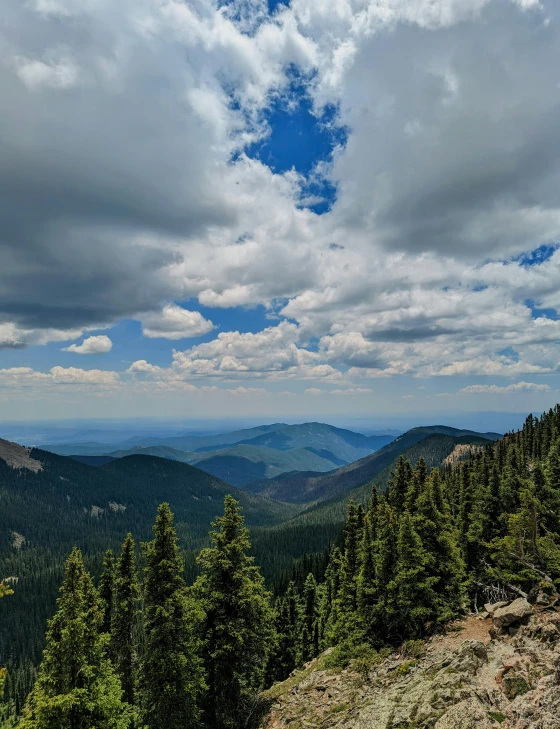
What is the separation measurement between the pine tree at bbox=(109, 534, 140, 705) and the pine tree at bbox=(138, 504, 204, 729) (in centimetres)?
810

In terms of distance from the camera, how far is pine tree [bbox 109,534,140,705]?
31.8 meters

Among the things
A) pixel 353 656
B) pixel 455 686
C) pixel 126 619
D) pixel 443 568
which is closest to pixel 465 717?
pixel 455 686

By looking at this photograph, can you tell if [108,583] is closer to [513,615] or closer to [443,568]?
[443,568]

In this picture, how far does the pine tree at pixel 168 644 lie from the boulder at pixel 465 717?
15.8 meters

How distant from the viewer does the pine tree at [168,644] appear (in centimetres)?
2317

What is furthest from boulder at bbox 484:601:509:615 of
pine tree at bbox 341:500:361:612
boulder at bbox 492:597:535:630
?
pine tree at bbox 341:500:361:612

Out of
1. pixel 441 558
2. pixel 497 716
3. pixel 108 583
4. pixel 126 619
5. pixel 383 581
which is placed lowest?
pixel 126 619

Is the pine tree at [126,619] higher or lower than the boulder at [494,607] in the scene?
lower

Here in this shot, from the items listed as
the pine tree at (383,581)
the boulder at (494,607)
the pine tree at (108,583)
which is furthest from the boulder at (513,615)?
the pine tree at (108,583)

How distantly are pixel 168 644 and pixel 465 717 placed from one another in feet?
61.3

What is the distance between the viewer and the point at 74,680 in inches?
780

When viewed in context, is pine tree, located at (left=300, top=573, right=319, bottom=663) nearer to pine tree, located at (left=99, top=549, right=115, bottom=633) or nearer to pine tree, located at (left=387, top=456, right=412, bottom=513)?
pine tree, located at (left=387, top=456, right=412, bottom=513)

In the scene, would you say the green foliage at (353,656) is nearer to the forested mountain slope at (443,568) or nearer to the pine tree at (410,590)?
the forested mountain slope at (443,568)

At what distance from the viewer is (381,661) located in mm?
26391
